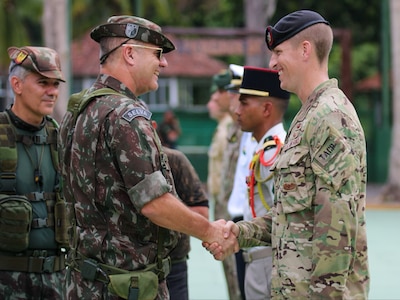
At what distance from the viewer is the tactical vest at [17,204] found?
15.1ft

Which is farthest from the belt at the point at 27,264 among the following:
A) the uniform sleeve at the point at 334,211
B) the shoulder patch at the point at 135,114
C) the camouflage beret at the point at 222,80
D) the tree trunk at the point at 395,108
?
the tree trunk at the point at 395,108

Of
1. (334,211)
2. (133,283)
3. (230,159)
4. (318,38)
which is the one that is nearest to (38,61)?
(133,283)

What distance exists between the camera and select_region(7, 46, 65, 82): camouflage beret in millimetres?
4840

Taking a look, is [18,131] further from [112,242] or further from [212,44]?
[212,44]

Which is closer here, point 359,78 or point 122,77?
point 122,77

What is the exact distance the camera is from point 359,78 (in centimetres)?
3566

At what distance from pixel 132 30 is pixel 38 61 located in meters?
1.14

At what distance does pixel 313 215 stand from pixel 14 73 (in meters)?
2.29

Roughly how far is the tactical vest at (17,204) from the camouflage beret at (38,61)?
0.32 metres

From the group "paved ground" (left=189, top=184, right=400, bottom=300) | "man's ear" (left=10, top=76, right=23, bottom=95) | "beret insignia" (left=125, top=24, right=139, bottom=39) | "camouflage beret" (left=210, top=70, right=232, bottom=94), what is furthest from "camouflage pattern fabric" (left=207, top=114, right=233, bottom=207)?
"beret insignia" (left=125, top=24, right=139, bottom=39)

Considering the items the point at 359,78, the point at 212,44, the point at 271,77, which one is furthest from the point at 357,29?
the point at 271,77

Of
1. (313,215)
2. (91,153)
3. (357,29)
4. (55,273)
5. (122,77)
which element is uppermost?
(357,29)

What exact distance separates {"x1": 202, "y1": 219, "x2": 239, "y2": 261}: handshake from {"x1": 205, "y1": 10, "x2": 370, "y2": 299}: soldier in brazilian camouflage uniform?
0.46 meters

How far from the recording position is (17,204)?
4617 mm
